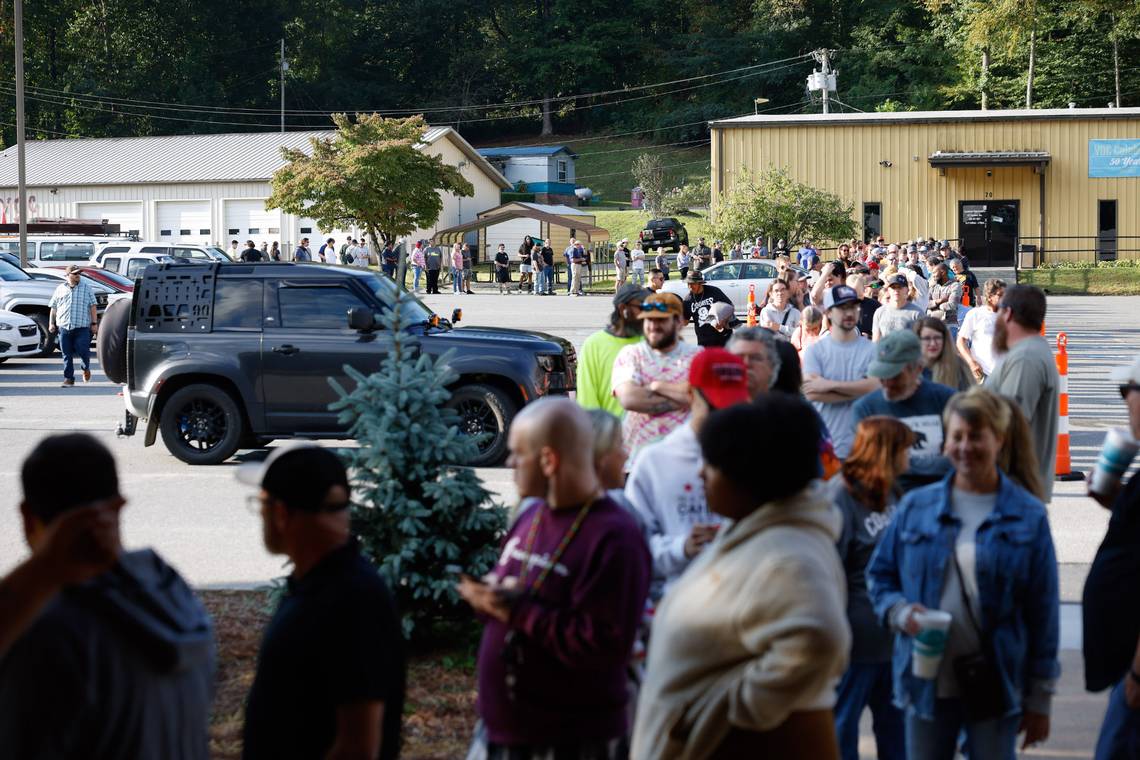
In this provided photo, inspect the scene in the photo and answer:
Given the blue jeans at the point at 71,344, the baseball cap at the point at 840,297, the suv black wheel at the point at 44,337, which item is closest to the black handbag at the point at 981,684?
the baseball cap at the point at 840,297

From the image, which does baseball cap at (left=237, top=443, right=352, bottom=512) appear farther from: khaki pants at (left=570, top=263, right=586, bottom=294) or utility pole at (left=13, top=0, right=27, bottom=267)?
khaki pants at (left=570, top=263, right=586, bottom=294)

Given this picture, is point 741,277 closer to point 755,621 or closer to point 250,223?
point 755,621

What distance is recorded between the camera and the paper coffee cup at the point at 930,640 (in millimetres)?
4160

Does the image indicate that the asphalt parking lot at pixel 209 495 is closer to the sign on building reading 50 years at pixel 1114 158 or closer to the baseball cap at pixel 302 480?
the baseball cap at pixel 302 480

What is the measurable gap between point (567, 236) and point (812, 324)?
157ft

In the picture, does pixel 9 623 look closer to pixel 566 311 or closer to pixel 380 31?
pixel 566 311

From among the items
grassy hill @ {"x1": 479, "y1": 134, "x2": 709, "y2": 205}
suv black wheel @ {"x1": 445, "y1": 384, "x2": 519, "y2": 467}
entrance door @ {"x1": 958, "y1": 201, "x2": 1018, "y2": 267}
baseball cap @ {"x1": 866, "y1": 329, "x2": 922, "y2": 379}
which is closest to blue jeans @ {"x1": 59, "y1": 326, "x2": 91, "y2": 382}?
suv black wheel @ {"x1": 445, "y1": 384, "x2": 519, "y2": 467}

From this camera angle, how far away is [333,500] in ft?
10.8

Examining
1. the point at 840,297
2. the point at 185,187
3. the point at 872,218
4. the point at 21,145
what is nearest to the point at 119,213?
the point at 185,187

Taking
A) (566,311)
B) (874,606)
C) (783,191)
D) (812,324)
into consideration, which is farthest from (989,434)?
(783,191)

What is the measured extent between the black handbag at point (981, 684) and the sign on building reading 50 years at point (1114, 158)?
50.0m

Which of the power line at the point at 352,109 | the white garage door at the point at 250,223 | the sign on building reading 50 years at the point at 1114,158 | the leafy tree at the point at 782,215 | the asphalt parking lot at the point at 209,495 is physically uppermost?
the power line at the point at 352,109

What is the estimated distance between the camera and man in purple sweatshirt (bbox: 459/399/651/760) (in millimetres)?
3467

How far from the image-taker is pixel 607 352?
770 centimetres
